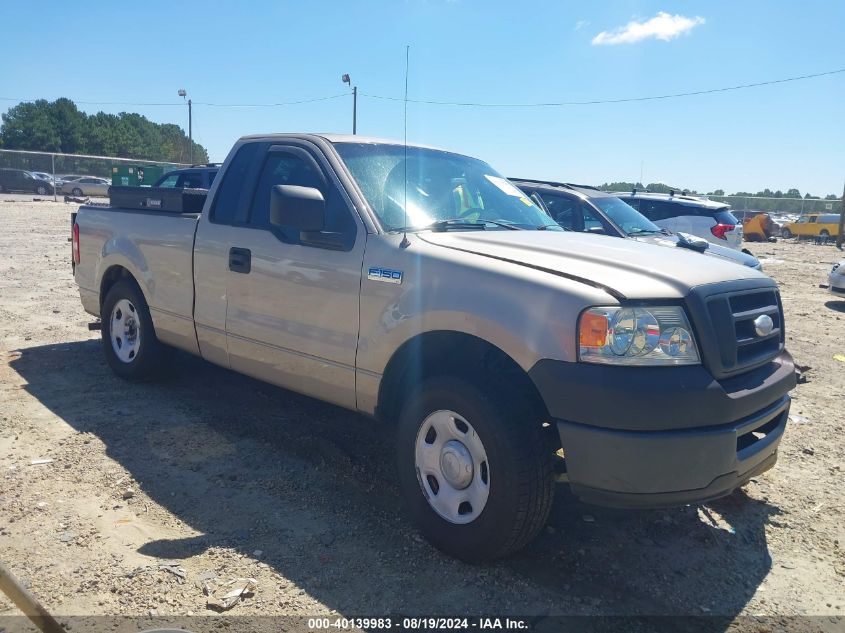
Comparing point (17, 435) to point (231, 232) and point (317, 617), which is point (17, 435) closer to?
point (231, 232)

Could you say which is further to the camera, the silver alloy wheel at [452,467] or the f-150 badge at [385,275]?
the f-150 badge at [385,275]

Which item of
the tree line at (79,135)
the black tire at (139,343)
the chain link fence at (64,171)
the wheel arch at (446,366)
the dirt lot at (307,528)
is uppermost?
the tree line at (79,135)

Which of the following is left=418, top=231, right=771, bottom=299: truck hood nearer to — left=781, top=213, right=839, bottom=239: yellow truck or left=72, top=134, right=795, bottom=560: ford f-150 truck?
left=72, top=134, right=795, bottom=560: ford f-150 truck

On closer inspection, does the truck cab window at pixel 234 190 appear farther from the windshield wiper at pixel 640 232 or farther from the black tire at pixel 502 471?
the windshield wiper at pixel 640 232

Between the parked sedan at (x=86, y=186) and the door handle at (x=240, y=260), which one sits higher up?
the parked sedan at (x=86, y=186)

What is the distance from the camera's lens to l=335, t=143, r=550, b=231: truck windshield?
3973mm

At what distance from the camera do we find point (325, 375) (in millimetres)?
3982

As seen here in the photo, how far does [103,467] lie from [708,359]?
345cm

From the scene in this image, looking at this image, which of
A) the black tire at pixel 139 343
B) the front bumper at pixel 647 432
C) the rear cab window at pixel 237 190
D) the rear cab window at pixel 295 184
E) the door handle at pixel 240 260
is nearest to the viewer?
the front bumper at pixel 647 432

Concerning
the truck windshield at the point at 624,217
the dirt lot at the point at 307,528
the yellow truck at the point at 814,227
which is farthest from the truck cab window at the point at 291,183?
the yellow truck at the point at 814,227

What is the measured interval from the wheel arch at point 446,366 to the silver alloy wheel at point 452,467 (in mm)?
241

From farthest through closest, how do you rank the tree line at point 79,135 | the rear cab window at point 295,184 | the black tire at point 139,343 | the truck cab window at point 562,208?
the tree line at point 79,135
the truck cab window at point 562,208
the black tire at point 139,343
the rear cab window at point 295,184

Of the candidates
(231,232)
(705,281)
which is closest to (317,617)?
(705,281)

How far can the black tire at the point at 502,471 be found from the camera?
→ 2971mm
